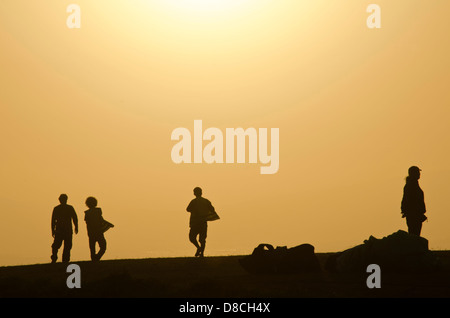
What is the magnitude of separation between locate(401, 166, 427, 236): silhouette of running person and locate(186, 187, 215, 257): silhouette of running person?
19.7 feet

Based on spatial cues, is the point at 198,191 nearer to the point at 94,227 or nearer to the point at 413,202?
the point at 94,227

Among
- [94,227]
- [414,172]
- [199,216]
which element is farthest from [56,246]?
[414,172]

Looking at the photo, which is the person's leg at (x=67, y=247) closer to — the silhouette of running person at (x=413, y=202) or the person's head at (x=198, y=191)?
the person's head at (x=198, y=191)

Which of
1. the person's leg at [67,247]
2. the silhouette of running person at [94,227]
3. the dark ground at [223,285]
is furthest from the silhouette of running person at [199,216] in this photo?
the dark ground at [223,285]

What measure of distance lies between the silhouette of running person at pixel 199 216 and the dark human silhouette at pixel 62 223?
10.1ft

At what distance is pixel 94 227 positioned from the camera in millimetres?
24266

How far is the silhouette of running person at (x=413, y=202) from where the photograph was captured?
20359mm

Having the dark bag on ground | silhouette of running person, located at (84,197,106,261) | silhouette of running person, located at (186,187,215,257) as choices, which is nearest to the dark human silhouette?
silhouette of running person, located at (84,197,106,261)

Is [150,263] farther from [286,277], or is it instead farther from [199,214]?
[286,277]

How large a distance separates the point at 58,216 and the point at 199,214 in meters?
3.74
